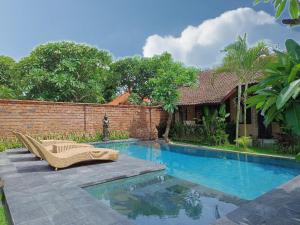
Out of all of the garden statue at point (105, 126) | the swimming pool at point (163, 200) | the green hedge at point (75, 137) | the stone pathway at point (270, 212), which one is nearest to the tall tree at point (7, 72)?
the green hedge at point (75, 137)

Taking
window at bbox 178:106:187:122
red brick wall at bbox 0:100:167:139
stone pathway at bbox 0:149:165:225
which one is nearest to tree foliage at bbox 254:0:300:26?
stone pathway at bbox 0:149:165:225

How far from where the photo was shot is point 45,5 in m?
13.2

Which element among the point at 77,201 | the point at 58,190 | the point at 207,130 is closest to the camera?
the point at 77,201

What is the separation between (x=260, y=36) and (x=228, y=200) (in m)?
11.3

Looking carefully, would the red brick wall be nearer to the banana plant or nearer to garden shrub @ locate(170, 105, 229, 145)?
garden shrub @ locate(170, 105, 229, 145)

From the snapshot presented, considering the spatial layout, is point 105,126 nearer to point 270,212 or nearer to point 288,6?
point 270,212

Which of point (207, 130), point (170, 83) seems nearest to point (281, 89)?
point (207, 130)

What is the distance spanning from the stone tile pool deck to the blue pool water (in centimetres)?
149

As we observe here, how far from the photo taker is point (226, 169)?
10336 mm

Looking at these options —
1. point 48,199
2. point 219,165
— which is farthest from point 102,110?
point 48,199

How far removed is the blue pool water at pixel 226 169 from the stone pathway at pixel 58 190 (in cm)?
180

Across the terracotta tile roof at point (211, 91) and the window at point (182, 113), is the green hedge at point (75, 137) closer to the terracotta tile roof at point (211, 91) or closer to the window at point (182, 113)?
the window at point (182, 113)

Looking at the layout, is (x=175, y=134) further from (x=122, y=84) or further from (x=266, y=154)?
(x=122, y=84)

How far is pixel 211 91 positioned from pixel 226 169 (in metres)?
10.1
